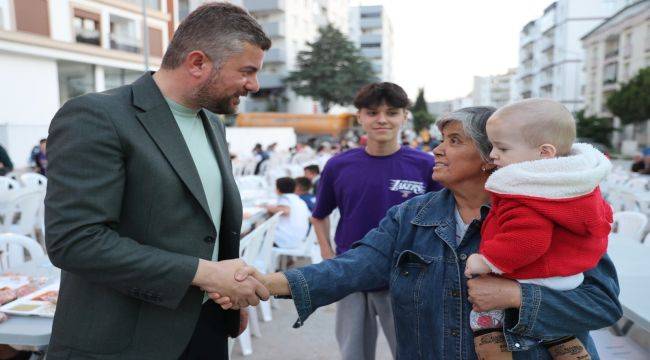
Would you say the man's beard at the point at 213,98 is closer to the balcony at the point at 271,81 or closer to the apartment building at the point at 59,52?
the apartment building at the point at 59,52

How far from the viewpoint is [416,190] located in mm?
2654

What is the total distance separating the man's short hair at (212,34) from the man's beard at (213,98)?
6 centimetres

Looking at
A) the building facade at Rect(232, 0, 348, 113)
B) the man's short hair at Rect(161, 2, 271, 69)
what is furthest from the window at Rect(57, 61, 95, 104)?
the man's short hair at Rect(161, 2, 271, 69)

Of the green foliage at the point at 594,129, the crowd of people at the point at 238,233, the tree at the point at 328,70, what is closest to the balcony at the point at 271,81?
the tree at the point at 328,70

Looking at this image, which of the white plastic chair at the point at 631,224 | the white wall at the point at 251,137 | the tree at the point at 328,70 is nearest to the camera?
the white plastic chair at the point at 631,224

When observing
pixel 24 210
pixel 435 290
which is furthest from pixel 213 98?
pixel 24 210

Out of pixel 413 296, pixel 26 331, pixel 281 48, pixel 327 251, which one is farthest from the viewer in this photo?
pixel 281 48

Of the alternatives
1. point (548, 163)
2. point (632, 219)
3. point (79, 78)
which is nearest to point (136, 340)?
point (548, 163)

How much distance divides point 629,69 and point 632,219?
36.8 metres

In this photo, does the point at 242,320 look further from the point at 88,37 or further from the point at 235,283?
the point at 88,37

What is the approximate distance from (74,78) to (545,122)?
78.9 ft

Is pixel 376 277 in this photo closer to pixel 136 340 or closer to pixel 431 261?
pixel 431 261

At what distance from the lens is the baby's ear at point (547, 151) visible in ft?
4.50

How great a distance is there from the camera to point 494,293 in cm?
142
